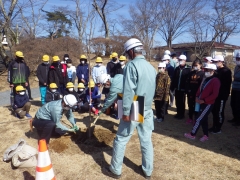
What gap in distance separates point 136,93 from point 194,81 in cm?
254

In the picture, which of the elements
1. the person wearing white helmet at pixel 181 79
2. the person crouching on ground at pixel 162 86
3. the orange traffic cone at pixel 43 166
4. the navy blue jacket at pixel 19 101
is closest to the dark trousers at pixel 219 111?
the person wearing white helmet at pixel 181 79

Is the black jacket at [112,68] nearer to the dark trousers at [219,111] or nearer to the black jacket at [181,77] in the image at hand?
the black jacket at [181,77]

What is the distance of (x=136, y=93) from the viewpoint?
2.72 meters

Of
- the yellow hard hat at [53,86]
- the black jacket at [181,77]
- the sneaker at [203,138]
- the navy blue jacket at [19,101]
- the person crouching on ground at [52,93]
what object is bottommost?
the sneaker at [203,138]

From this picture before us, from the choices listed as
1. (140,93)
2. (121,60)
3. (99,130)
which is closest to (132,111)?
(140,93)

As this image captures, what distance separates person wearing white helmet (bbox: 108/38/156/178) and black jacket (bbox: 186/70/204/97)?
7.55 feet

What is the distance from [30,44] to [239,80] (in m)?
11.3

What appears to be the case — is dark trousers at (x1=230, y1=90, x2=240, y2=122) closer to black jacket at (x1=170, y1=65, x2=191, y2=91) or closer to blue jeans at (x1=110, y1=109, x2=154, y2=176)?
black jacket at (x1=170, y1=65, x2=191, y2=91)

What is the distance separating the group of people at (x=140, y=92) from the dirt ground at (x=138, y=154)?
0.23 metres

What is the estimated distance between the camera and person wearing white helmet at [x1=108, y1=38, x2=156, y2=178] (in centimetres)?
262

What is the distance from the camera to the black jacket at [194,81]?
4.76 metres

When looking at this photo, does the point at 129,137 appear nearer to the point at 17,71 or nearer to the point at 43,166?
the point at 43,166

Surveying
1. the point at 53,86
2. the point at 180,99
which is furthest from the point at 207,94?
the point at 53,86

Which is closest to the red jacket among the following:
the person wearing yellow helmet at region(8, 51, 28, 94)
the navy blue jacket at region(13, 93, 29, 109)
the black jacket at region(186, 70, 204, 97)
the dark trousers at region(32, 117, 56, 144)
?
the black jacket at region(186, 70, 204, 97)
